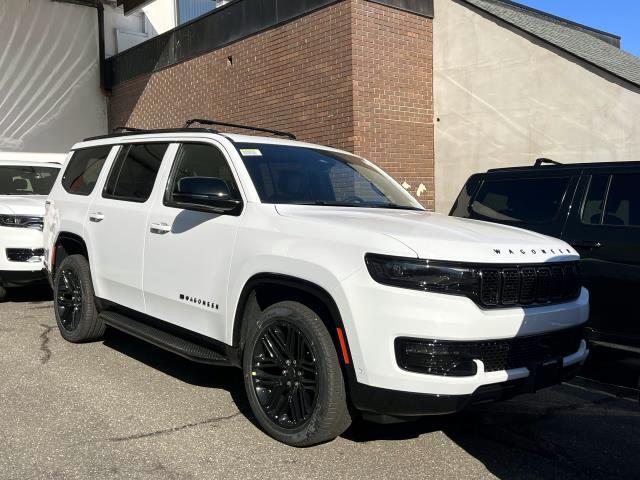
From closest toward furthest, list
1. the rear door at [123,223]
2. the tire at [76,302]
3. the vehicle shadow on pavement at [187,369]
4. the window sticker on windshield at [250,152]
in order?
the window sticker on windshield at [250,152], the vehicle shadow on pavement at [187,369], the rear door at [123,223], the tire at [76,302]

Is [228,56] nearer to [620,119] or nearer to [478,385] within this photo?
[620,119]

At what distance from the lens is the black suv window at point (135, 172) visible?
201 inches

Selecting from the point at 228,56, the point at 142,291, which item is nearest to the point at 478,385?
the point at 142,291

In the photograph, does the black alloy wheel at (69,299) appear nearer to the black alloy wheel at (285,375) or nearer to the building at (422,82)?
the black alloy wheel at (285,375)

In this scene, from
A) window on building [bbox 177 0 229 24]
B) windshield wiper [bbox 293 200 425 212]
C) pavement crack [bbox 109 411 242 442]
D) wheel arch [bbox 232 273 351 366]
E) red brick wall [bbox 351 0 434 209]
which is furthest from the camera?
window on building [bbox 177 0 229 24]

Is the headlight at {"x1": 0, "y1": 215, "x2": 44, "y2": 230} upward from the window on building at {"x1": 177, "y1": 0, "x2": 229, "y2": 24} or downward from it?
downward

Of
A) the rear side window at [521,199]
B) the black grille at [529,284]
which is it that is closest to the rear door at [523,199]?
the rear side window at [521,199]

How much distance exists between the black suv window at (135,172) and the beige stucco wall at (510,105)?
6.27 meters

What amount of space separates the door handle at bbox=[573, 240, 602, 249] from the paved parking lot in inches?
45.5

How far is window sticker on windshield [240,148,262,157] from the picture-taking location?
448 cm

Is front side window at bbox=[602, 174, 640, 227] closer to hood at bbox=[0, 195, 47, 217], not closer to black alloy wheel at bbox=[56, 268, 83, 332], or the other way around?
black alloy wheel at bbox=[56, 268, 83, 332]

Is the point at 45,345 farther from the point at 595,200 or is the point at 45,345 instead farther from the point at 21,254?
the point at 595,200

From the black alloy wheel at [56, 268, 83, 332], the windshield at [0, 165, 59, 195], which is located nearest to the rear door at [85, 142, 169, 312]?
the black alloy wheel at [56, 268, 83, 332]

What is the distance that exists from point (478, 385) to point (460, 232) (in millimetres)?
886
